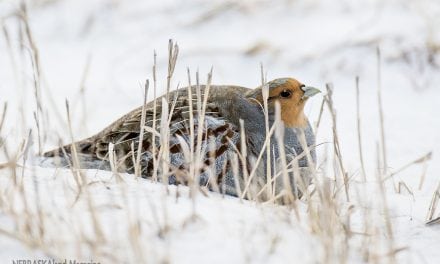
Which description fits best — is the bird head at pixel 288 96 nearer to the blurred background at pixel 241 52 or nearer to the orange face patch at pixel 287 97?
the orange face patch at pixel 287 97

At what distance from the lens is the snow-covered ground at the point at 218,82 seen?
2.32 meters

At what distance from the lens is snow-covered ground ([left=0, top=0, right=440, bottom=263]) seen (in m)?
2.32

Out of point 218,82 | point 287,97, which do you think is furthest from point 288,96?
point 218,82

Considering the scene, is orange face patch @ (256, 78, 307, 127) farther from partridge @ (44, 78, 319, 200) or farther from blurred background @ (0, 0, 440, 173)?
blurred background @ (0, 0, 440, 173)

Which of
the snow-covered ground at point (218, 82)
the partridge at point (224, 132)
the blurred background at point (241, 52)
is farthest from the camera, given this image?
the blurred background at point (241, 52)

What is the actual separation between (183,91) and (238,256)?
1.82 meters

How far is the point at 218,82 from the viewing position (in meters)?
5.87

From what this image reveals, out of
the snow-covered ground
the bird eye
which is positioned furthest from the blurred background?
the bird eye

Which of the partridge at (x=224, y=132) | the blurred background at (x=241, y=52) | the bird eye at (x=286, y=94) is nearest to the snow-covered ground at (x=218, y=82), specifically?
the blurred background at (x=241, y=52)

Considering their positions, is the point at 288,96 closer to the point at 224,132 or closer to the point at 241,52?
the point at 224,132

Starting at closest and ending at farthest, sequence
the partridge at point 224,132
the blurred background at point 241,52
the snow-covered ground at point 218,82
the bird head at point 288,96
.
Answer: the snow-covered ground at point 218,82
the partridge at point 224,132
the bird head at point 288,96
the blurred background at point 241,52

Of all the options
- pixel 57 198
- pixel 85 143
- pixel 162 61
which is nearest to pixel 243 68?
pixel 162 61

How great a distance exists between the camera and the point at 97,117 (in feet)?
17.6

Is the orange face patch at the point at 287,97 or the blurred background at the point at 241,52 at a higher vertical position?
the blurred background at the point at 241,52
